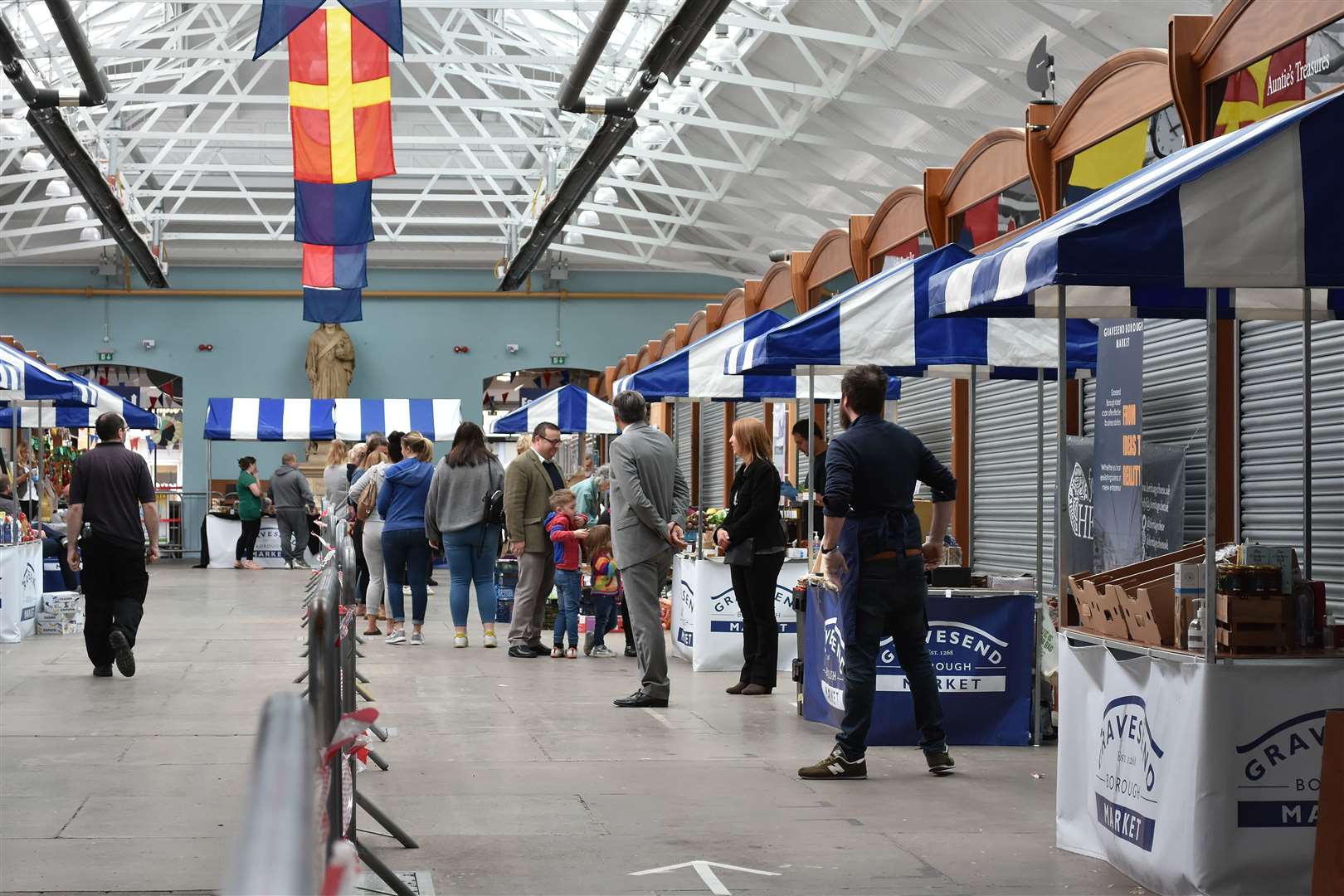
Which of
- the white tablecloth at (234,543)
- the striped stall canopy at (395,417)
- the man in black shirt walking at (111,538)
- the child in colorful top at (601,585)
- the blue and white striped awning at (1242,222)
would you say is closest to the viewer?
the blue and white striped awning at (1242,222)

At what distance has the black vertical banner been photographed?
7.20m

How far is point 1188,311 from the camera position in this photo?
19.6ft

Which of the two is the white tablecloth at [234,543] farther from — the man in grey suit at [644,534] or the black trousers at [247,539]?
the man in grey suit at [644,534]

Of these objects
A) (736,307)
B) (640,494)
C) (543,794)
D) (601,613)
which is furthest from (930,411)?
(543,794)

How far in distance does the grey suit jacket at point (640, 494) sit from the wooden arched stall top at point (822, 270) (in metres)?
4.48

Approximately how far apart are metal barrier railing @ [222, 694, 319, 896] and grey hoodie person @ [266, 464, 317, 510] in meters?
21.4

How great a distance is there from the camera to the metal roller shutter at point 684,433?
67.5 feet

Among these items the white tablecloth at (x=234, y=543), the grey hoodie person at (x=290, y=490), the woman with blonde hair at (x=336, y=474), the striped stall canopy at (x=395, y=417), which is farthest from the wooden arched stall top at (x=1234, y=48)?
the striped stall canopy at (x=395, y=417)

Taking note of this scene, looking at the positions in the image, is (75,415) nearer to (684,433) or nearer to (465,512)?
(684,433)

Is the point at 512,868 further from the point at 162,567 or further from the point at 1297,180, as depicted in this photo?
the point at 162,567

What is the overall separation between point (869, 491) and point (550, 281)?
26088 mm

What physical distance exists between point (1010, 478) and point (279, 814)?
9.41 m

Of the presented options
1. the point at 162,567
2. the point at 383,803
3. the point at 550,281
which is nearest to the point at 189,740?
the point at 383,803

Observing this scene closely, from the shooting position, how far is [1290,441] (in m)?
6.54
